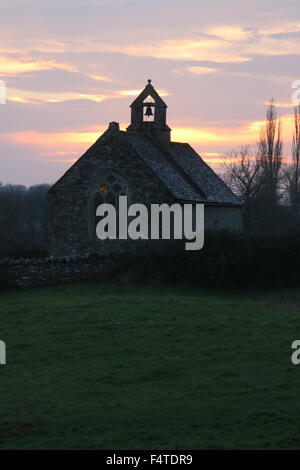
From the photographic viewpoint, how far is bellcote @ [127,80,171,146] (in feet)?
149

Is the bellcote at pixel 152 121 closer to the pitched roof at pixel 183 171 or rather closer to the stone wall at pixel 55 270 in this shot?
the pitched roof at pixel 183 171

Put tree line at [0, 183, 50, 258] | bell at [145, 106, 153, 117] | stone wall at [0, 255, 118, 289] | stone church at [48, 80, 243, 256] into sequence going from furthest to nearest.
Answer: bell at [145, 106, 153, 117] → tree line at [0, 183, 50, 258] → stone church at [48, 80, 243, 256] → stone wall at [0, 255, 118, 289]

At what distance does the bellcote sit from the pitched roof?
76 cm

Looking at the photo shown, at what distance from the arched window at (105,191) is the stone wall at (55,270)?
614 centimetres

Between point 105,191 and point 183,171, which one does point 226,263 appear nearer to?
point 105,191

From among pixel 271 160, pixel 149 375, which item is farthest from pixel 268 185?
pixel 149 375

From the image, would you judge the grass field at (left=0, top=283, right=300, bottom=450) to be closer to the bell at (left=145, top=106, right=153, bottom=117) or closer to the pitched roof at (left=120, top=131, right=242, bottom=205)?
the pitched roof at (left=120, top=131, right=242, bottom=205)

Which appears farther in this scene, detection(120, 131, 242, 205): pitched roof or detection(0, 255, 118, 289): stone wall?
detection(120, 131, 242, 205): pitched roof

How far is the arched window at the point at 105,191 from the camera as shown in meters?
39.8

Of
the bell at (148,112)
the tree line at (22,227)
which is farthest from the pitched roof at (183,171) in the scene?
the tree line at (22,227)

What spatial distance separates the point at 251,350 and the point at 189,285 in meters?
13.5

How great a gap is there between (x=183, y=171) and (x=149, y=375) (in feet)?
97.1

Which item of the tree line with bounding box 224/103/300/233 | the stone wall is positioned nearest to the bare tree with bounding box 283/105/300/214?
the tree line with bounding box 224/103/300/233

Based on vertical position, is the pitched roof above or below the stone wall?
above
